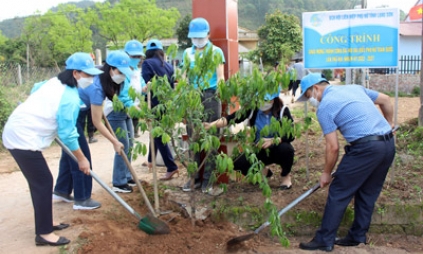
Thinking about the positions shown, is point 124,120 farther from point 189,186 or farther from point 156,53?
point 189,186

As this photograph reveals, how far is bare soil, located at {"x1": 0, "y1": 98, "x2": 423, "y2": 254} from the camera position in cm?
362

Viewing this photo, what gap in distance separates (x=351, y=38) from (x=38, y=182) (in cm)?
341

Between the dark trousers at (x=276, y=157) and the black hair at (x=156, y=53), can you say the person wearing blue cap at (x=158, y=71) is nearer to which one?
the black hair at (x=156, y=53)

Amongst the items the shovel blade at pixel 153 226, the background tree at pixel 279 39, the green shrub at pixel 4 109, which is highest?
the background tree at pixel 279 39

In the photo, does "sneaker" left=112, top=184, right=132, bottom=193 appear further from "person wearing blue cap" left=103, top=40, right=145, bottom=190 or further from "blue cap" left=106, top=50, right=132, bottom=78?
"blue cap" left=106, top=50, right=132, bottom=78

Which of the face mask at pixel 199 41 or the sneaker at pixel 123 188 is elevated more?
the face mask at pixel 199 41

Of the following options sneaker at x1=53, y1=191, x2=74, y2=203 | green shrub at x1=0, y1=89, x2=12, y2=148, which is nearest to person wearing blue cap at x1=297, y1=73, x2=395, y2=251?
sneaker at x1=53, y1=191, x2=74, y2=203

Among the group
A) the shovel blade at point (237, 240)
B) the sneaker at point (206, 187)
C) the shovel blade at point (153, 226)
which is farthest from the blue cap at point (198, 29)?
the shovel blade at point (237, 240)

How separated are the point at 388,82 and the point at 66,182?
14676mm

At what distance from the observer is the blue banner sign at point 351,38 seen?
436 cm

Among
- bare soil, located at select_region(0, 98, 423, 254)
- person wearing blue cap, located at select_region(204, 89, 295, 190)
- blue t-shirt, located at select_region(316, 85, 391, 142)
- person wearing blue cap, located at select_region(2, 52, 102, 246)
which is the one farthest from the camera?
person wearing blue cap, located at select_region(204, 89, 295, 190)

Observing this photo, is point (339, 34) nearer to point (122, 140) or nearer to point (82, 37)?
point (122, 140)

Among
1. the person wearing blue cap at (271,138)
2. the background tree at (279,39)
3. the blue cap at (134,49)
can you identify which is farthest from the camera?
the background tree at (279,39)

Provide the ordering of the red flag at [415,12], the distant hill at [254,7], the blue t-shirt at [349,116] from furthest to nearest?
1. the distant hill at [254,7]
2. the red flag at [415,12]
3. the blue t-shirt at [349,116]
